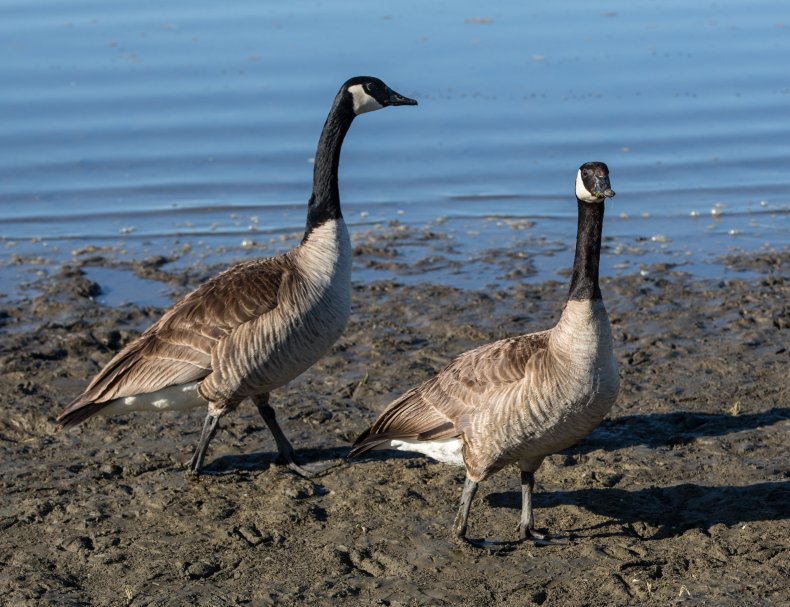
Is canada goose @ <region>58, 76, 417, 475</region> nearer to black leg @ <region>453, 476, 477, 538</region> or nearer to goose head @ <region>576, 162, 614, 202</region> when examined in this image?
black leg @ <region>453, 476, 477, 538</region>

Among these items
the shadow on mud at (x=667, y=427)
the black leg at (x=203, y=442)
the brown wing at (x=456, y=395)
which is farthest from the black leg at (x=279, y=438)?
the shadow on mud at (x=667, y=427)

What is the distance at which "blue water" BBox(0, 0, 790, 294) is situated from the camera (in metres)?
12.6

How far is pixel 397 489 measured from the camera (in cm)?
681

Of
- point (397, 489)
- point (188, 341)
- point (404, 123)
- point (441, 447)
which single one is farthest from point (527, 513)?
point (404, 123)

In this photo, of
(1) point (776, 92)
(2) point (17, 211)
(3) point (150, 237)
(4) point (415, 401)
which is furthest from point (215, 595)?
(1) point (776, 92)

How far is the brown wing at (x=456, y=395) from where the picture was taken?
6.00 m

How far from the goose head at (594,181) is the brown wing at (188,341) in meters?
2.12

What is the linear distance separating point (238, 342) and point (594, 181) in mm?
2442

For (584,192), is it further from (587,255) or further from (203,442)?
(203,442)

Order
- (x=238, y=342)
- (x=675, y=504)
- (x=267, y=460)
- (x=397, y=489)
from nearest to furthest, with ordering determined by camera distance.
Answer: (x=675, y=504), (x=397, y=489), (x=238, y=342), (x=267, y=460)

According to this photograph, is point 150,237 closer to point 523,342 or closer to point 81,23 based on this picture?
point 523,342

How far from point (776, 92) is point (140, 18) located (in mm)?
11618

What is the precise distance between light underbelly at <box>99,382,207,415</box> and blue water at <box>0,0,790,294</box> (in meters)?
4.71

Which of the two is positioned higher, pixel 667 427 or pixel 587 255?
pixel 587 255
